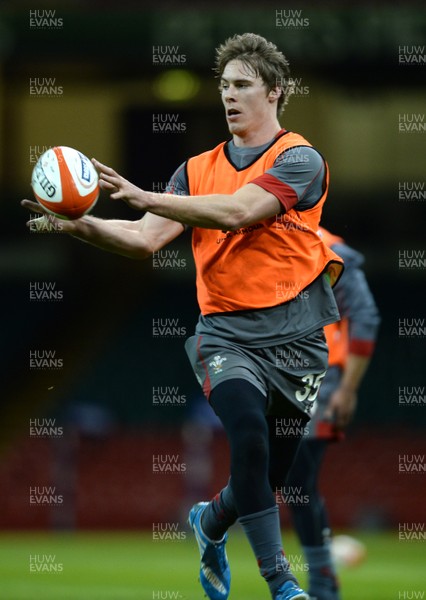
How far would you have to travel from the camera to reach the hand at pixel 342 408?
26.2 ft

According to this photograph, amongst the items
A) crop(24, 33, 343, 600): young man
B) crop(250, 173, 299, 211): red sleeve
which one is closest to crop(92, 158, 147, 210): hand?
crop(24, 33, 343, 600): young man

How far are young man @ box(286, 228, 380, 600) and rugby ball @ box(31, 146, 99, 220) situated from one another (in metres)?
2.46

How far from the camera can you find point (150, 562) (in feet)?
41.7

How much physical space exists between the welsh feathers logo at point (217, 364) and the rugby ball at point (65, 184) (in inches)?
36.7

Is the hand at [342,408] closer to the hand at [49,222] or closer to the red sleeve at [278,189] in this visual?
the red sleeve at [278,189]

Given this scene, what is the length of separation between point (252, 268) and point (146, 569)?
6.29 metres

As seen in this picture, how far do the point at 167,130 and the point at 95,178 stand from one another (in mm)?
18597

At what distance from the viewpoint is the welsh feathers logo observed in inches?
233

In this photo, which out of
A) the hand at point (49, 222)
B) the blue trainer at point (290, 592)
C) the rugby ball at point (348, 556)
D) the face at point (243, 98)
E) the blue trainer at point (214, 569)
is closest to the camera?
the blue trainer at point (290, 592)

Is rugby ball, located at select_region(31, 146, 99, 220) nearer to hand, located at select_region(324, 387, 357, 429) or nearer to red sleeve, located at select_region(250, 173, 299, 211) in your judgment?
red sleeve, located at select_region(250, 173, 299, 211)

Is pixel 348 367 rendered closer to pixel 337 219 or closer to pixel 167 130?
pixel 337 219

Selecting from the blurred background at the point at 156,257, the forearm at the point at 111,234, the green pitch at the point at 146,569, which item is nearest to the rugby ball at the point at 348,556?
the green pitch at the point at 146,569

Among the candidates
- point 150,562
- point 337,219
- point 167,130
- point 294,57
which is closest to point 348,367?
point 150,562

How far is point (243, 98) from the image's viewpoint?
6.16 m
